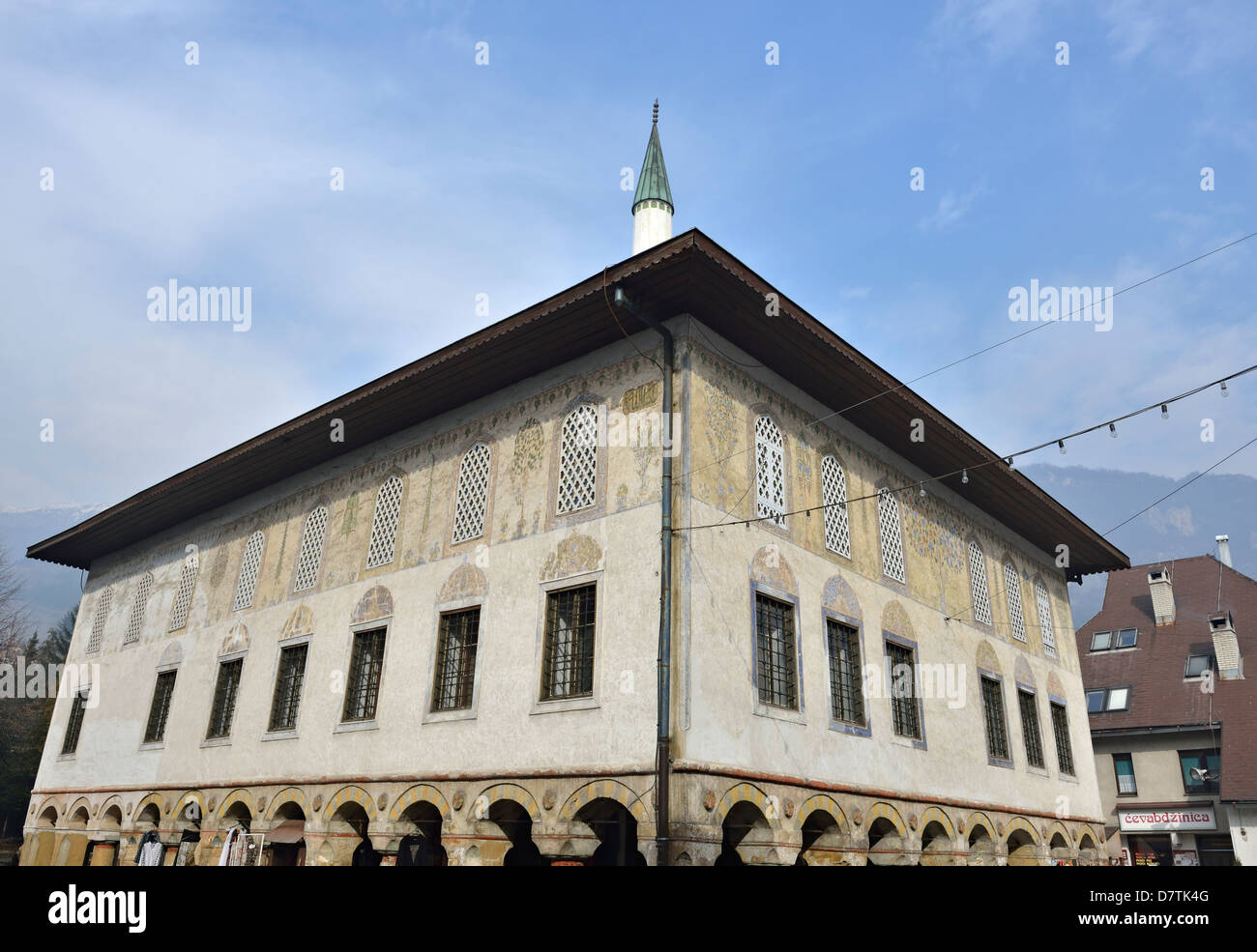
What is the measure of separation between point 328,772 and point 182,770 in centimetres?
416

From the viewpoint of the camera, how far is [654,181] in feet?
59.4

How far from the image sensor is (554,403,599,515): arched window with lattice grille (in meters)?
10.4

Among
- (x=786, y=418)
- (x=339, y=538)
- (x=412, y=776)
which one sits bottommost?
(x=412, y=776)

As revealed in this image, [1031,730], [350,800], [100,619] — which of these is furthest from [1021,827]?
[100,619]

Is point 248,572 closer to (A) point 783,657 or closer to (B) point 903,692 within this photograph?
(A) point 783,657

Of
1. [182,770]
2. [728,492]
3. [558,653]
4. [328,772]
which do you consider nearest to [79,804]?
[182,770]

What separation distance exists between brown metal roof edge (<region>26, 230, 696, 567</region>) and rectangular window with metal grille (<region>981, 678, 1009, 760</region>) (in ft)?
29.4

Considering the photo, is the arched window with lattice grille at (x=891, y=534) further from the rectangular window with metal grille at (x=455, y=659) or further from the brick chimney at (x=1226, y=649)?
the brick chimney at (x=1226, y=649)

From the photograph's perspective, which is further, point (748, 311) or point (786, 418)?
point (786, 418)

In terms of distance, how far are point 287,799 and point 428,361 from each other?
20.5ft

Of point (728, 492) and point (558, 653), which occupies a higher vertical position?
point (728, 492)
